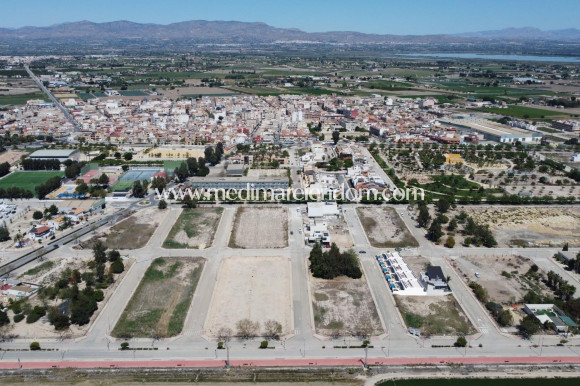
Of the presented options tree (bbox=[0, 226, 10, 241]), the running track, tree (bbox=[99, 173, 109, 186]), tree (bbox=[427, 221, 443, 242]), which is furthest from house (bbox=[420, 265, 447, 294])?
tree (bbox=[99, 173, 109, 186])

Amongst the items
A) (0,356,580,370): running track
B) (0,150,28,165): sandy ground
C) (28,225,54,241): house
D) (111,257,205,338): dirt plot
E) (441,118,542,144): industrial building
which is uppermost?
(441,118,542,144): industrial building

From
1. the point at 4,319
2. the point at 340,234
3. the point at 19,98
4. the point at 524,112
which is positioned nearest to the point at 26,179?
the point at 4,319

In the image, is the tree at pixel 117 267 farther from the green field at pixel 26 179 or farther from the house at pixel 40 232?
the green field at pixel 26 179

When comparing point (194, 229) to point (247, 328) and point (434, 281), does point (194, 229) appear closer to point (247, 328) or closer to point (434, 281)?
point (247, 328)

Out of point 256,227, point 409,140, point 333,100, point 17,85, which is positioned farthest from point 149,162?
point 17,85

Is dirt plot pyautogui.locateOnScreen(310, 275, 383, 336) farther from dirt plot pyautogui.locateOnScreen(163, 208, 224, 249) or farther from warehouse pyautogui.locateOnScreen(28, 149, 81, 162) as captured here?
warehouse pyautogui.locateOnScreen(28, 149, 81, 162)
